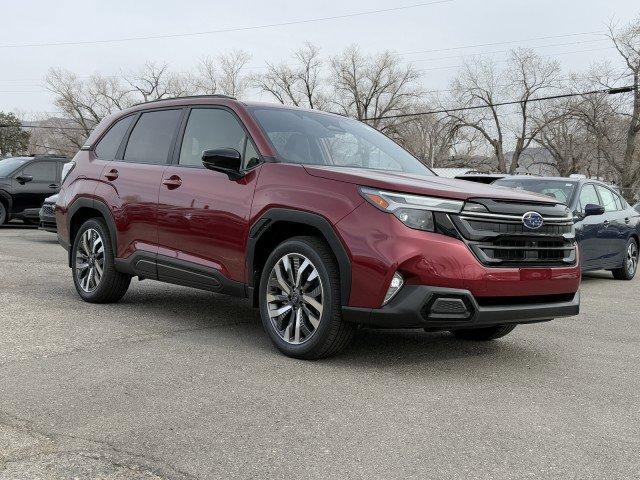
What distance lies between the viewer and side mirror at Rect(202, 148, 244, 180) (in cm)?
517

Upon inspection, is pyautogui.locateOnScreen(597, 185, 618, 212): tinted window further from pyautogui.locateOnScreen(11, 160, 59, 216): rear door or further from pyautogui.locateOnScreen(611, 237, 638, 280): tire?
pyautogui.locateOnScreen(11, 160, 59, 216): rear door

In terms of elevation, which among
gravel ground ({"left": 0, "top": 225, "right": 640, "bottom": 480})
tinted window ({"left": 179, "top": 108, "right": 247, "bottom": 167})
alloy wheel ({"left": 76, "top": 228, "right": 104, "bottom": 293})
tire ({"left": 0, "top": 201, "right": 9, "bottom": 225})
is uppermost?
tinted window ({"left": 179, "top": 108, "right": 247, "bottom": 167})

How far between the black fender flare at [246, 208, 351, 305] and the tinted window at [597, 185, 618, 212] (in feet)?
23.6

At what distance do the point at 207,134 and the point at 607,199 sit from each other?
23.8 ft

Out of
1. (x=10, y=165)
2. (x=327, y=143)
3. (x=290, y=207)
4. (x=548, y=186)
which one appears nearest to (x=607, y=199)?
(x=548, y=186)

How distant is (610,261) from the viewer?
10906mm

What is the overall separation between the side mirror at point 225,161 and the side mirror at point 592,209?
5923mm

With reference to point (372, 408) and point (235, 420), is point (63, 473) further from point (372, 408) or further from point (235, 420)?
point (372, 408)

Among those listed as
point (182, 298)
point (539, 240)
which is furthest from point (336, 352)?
point (182, 298)

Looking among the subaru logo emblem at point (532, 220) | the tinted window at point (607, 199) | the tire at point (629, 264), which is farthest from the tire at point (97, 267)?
the tire at point (629, 264)

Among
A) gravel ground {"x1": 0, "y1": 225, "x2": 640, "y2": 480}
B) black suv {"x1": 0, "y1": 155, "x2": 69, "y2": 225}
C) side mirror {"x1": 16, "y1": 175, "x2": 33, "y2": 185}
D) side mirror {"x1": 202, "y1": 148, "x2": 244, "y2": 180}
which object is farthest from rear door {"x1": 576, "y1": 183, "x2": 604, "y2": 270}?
side mirror {"x1": 16, "y1": 175, "x2": 33, "y2": 185}

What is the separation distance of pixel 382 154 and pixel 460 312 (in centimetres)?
189

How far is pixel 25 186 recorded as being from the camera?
56.6 feet

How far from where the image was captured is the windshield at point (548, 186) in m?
9.91
